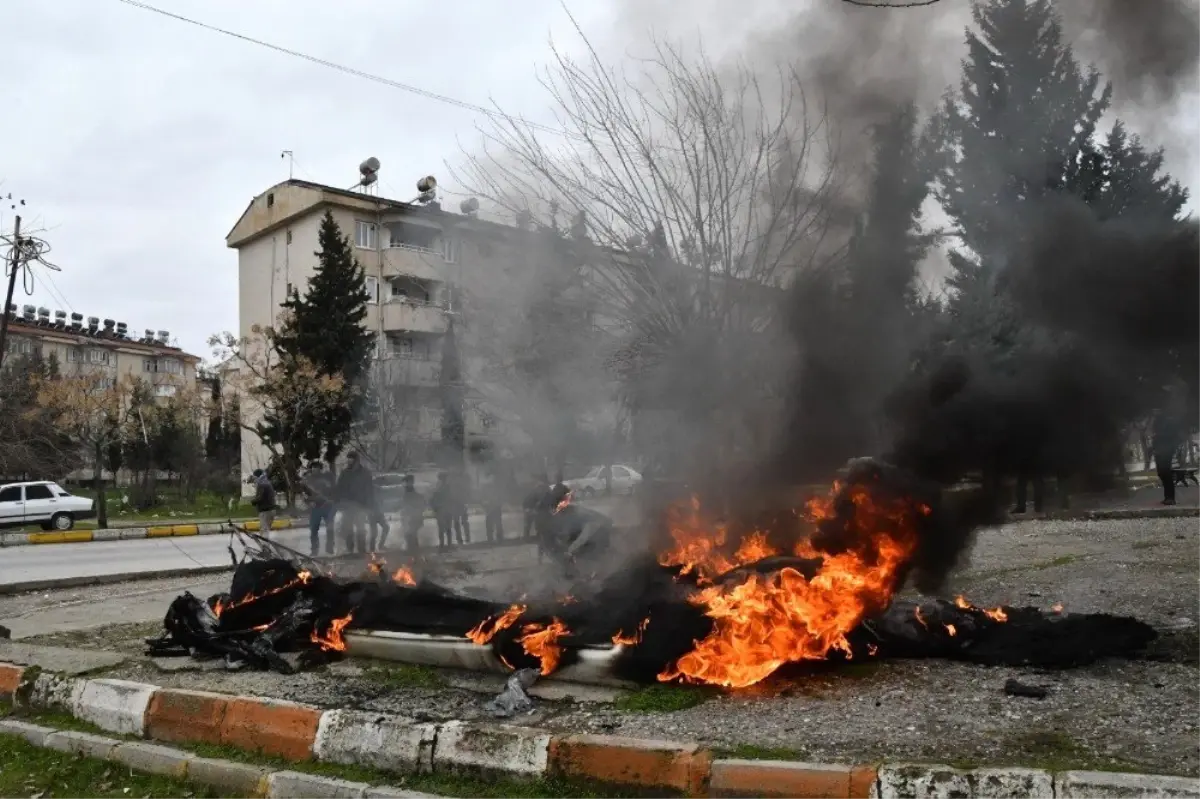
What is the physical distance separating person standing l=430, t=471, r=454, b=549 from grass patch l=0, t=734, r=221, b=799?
7.96 metres

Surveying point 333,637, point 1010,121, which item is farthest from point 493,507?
point 1010,121

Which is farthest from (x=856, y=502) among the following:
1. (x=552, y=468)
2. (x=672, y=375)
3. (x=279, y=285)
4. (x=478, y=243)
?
(x=279, y=285)

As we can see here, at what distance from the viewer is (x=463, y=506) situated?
13867 mm

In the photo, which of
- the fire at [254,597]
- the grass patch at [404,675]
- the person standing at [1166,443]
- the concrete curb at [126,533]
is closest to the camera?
the grass patch at [404,675]

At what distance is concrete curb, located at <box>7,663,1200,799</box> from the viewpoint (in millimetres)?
3199

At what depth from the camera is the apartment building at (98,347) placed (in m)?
53.0

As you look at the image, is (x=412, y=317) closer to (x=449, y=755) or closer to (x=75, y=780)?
(x=75, y=780)

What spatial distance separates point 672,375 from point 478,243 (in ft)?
14.8

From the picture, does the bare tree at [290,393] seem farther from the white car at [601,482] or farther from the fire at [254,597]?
the fire at [254,597]

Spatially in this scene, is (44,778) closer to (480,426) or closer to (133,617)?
(133,617)

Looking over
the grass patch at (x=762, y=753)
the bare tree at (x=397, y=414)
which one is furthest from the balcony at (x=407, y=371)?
the grass patch at (x=762, y=753)

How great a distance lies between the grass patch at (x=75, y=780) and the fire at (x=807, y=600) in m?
2.50

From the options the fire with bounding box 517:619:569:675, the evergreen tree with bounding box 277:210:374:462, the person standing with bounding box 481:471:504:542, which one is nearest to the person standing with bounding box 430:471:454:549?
the person standing with bounding box 481:471:504:542

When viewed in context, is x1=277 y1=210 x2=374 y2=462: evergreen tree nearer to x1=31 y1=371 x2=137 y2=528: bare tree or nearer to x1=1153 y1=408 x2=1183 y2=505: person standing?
x1=31 y1=371 x2=137 y2=528: bare tree
